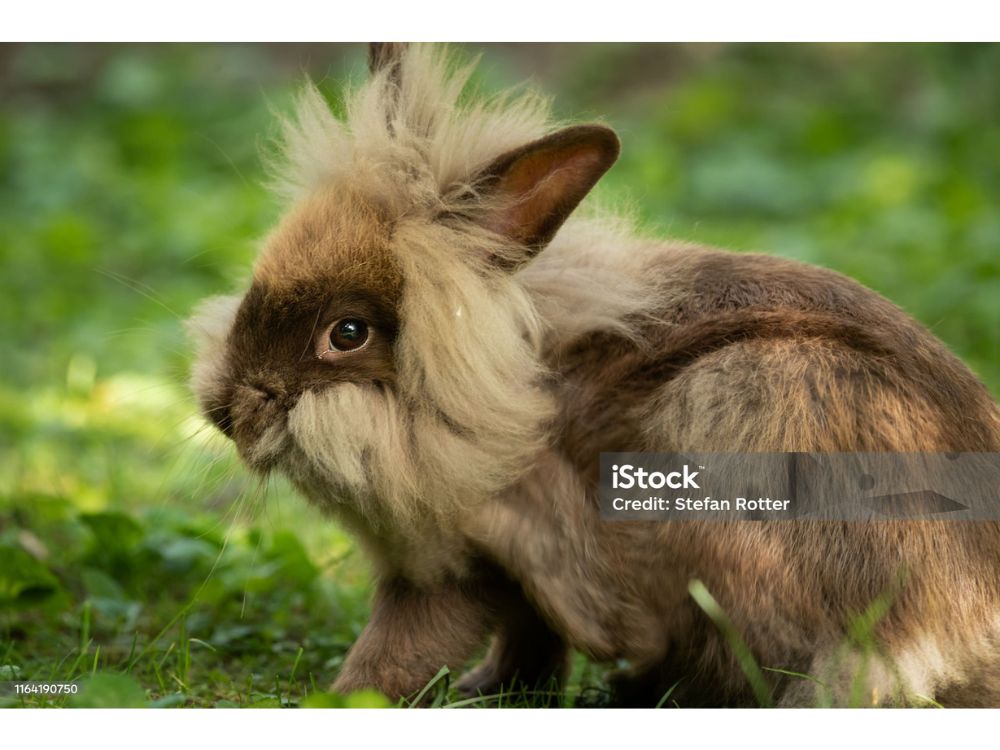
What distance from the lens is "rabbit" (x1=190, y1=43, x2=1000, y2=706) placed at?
3006mm

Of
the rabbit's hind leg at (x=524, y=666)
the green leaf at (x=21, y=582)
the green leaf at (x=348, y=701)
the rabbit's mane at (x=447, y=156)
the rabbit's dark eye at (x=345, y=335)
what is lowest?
the green leaf at (x=21, y=582)

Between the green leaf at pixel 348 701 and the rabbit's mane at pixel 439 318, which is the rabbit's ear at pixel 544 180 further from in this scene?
the green leaf at pixel 348 701

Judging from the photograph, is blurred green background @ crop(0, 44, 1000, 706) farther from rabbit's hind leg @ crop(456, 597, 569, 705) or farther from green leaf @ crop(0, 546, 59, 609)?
rabbit's hind leg @ crop(456, 597, 569, 705)

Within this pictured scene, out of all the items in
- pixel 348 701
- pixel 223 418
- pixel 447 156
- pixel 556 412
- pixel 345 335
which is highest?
pixel 447 156

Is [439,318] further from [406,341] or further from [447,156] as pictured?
[447,156]

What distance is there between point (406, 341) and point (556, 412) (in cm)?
45

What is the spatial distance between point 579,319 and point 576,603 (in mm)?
780

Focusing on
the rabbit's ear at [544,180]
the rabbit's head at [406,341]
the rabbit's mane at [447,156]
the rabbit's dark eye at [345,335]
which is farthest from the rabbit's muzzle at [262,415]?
the rabbit's ear at [544,180]

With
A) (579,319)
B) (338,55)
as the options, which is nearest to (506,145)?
(579,319)

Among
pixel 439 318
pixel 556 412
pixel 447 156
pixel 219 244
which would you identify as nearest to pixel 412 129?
pixel 447 156

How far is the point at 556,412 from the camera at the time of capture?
10.7 ft

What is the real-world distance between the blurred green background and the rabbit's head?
35 centimetres

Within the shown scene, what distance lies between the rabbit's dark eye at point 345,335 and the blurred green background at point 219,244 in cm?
51

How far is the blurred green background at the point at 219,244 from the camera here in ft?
12.9
